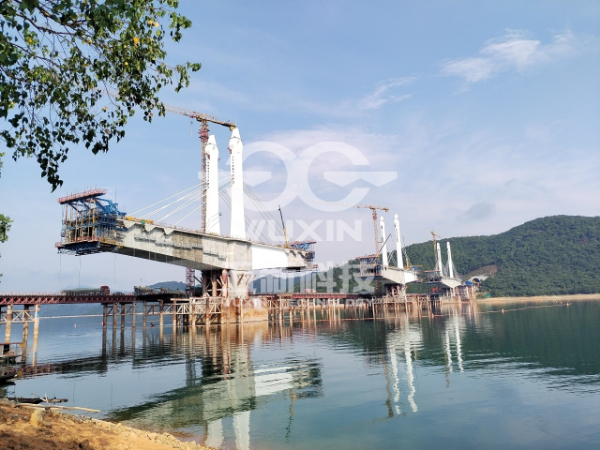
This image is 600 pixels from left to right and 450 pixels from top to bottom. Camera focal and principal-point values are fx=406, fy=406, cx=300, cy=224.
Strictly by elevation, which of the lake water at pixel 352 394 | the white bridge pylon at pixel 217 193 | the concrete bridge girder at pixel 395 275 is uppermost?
the white bridge pylon at pixel 217 193

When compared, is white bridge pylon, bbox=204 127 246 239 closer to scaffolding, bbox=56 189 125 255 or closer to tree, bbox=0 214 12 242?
scaffolding, bbox=56 189 125 255

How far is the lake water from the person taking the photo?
52.5 ft

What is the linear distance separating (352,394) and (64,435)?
48.9 ft

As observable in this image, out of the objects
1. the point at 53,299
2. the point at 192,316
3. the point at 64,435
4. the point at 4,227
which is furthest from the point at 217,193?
the point at 64,435

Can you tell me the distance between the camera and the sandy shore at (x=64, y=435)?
1046 cm

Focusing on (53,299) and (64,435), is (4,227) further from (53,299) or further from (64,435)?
(53,299)

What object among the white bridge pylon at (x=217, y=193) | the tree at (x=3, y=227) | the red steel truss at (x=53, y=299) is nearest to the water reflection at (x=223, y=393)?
the tree at (x=3, y=227)

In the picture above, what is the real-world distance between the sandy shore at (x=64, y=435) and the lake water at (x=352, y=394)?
264 cm

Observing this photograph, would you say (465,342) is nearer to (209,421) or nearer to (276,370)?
(276,370)

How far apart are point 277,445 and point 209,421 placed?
428 cm

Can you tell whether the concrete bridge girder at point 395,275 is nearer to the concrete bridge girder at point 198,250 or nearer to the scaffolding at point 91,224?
the concrete bridge girder at point 198,250

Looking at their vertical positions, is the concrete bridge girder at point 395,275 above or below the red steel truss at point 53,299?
above

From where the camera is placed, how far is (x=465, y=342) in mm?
45562

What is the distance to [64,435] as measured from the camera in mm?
11672
